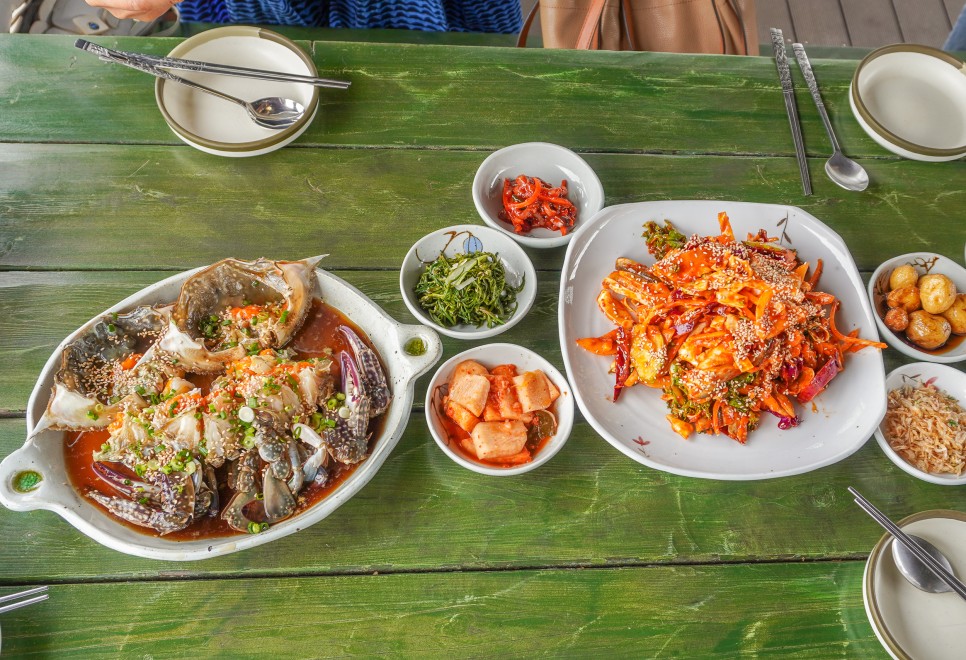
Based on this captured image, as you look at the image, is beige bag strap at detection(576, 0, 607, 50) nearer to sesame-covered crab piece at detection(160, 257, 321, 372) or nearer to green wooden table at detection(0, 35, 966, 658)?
green wooden table at detection(0, 35, 966, 658)

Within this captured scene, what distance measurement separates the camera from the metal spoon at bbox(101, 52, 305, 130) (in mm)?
2369

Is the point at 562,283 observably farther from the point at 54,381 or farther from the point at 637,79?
the point at 54,381

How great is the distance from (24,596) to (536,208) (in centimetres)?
190

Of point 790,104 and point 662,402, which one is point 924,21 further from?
point 662,402

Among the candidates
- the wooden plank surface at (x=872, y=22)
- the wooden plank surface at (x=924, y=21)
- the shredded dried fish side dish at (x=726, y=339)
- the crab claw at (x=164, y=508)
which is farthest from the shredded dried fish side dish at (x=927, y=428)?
the wooden plank surface at (x=924, y=21)

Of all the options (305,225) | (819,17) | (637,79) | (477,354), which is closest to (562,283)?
(477,354)

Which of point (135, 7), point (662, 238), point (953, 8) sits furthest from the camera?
point (953, 8)

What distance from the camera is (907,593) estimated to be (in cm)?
180

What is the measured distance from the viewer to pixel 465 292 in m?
2.03

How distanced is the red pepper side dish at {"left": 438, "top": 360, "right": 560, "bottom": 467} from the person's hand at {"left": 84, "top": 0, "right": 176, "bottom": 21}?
1.78m

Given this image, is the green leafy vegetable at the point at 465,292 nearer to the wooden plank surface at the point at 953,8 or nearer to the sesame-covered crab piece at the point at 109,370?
the sesame-covered crab piece at the point at 109,370

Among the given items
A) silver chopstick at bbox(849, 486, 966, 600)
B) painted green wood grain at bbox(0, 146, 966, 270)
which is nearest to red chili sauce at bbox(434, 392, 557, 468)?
painted green wood grain at bbox(0, 146, 966, 270)

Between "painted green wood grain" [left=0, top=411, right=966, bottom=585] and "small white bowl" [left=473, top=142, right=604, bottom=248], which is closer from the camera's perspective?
"painted green wood grain" [left=0, top=411, right=966, bottom=585]

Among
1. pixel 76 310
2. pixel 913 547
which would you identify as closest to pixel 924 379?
pixel 913 547
